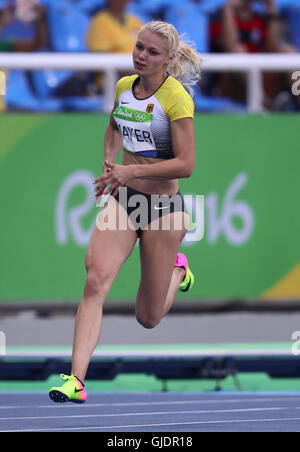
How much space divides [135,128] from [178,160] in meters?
0.34

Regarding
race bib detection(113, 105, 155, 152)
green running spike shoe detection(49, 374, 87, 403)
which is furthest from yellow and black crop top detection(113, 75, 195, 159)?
green running spike shoe detection(49, 374, 87, 403)

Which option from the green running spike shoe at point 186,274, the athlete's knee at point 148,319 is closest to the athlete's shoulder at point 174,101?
the athlete's knee at point 148,319

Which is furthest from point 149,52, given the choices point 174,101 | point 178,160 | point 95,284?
point 95,284

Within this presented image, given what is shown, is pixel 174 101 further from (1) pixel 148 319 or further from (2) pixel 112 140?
(1) pixel 148 319

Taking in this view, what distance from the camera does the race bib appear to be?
6398 millimetres

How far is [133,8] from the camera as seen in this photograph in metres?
12.8

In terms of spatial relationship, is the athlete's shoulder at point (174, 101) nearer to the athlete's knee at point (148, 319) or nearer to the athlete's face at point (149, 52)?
the athlete's face at point (149, 52)

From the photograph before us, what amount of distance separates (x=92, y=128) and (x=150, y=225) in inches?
157

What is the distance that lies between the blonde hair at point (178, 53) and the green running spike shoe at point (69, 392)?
1.91 m

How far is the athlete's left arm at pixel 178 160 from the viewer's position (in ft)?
20.7

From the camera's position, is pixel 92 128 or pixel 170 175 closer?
pixel 170 175

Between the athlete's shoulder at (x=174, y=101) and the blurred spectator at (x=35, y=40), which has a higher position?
the blurred spectator at (x=35, y=40)

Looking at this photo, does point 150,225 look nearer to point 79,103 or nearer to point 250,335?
point 250,335
